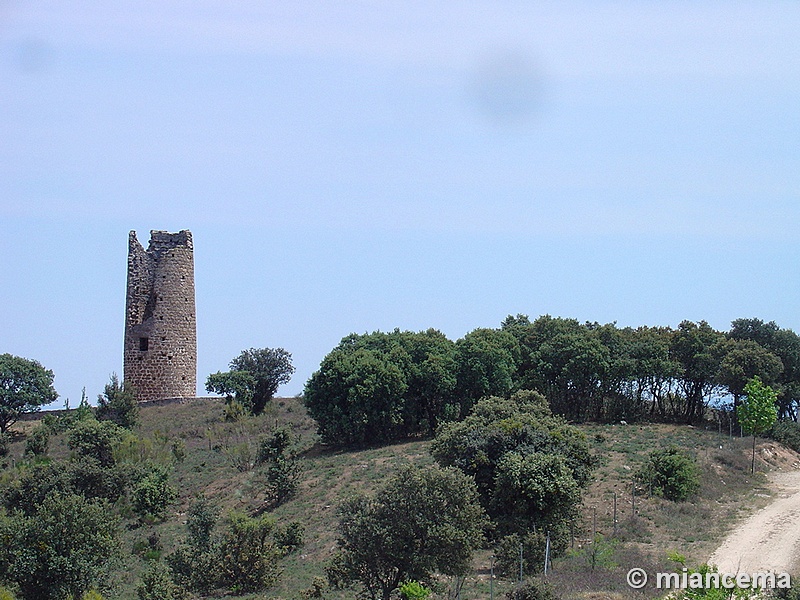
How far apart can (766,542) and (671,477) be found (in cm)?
672

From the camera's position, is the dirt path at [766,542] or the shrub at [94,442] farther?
the shrub at [94,442]

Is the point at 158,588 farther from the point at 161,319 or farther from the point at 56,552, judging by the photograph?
the point at 161,319

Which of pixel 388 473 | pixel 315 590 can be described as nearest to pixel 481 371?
pixel 388 473

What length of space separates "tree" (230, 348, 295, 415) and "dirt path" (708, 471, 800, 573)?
31487 millimetres

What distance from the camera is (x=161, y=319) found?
2101 inches

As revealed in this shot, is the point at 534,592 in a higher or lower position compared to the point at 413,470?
lower

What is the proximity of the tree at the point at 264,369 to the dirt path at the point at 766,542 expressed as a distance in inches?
1240

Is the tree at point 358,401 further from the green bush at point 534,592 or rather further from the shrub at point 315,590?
the green bush at point 534,592

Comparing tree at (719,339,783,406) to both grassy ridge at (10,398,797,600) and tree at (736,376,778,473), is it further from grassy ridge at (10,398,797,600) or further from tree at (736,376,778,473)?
tree at (736,376,778,473)

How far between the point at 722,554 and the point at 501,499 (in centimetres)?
711

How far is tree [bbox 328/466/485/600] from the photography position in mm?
23547

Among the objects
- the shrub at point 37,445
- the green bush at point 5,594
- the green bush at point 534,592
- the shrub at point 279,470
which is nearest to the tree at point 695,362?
the shrub at point 279,470

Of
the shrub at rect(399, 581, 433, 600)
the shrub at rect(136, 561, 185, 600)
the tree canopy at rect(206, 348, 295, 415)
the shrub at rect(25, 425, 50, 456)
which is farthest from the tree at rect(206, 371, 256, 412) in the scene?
the shrub at rect(399, 581, 433, 600)

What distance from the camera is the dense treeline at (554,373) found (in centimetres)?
4788
